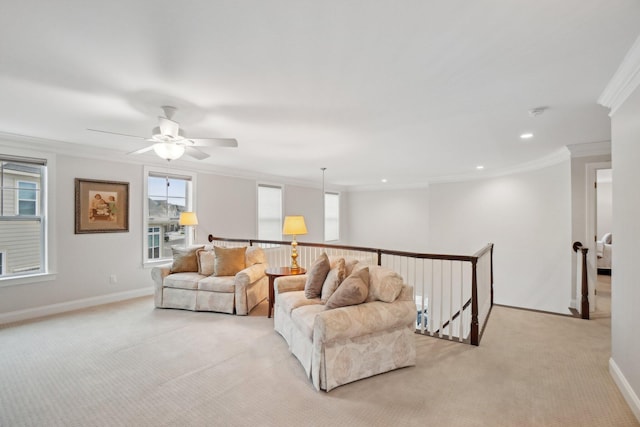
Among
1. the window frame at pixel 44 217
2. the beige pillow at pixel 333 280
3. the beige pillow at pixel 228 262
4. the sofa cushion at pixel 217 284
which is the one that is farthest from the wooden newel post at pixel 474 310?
the window frame at pixel 44 217

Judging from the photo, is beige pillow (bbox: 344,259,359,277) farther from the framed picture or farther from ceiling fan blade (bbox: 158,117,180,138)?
the framed picture

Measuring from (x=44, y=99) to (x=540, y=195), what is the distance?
24.0 ft

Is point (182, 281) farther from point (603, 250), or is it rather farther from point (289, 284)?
point (603, 250)

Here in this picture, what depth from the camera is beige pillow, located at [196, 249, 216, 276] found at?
4656 millimetres

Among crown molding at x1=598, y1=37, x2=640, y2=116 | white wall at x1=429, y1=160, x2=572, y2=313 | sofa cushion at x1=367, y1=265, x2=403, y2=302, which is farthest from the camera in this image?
white wall at x1=429, y1=160, x2=572, y2=313

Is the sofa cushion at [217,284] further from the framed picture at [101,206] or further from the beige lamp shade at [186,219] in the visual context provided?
the framed picture at [101,206]

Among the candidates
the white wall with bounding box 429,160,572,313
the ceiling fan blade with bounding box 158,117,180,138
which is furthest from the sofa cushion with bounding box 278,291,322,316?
the white wall with bounding box 429,160,572,313

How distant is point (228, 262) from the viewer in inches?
181

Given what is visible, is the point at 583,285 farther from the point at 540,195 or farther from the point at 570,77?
the point at 570,77

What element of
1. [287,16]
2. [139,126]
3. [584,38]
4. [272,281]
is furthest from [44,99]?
[584,38]

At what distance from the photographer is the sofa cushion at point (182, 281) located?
173 inches

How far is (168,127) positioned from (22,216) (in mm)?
2970

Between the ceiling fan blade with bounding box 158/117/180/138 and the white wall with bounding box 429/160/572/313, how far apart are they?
219 inches

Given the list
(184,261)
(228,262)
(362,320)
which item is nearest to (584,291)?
(362,320)
